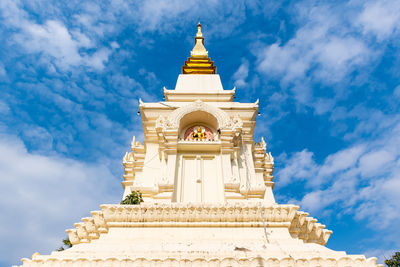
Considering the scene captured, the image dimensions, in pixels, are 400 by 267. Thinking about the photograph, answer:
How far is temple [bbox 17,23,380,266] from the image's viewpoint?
800 centimetres

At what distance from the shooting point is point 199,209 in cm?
1002

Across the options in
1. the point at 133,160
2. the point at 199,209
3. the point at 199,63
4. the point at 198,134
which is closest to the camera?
the point at 199,209

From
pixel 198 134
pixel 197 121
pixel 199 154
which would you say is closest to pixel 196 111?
pixel 197 121

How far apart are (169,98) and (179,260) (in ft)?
38.7

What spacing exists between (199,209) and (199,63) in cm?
1584

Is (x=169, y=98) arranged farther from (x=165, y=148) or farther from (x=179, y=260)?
(x=179, y=260)

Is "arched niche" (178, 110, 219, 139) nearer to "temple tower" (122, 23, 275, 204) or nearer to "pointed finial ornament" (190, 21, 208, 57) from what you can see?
"temple tower" (122, 23, 275, 204)

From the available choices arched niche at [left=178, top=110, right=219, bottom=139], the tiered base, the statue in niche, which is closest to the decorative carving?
arched niche at [left=178, top=110, right=219, bottom=139]

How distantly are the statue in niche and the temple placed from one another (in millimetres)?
52

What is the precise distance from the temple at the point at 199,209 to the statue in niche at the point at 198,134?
0.05m

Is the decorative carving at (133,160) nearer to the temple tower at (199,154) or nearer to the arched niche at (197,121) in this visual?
the temple tower at (199,154)

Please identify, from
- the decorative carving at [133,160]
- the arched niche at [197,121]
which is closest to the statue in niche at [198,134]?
the arched niche at [197,121]

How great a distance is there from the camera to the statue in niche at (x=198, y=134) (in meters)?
15.4

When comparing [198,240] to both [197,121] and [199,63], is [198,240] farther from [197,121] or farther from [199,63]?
[199,63]
